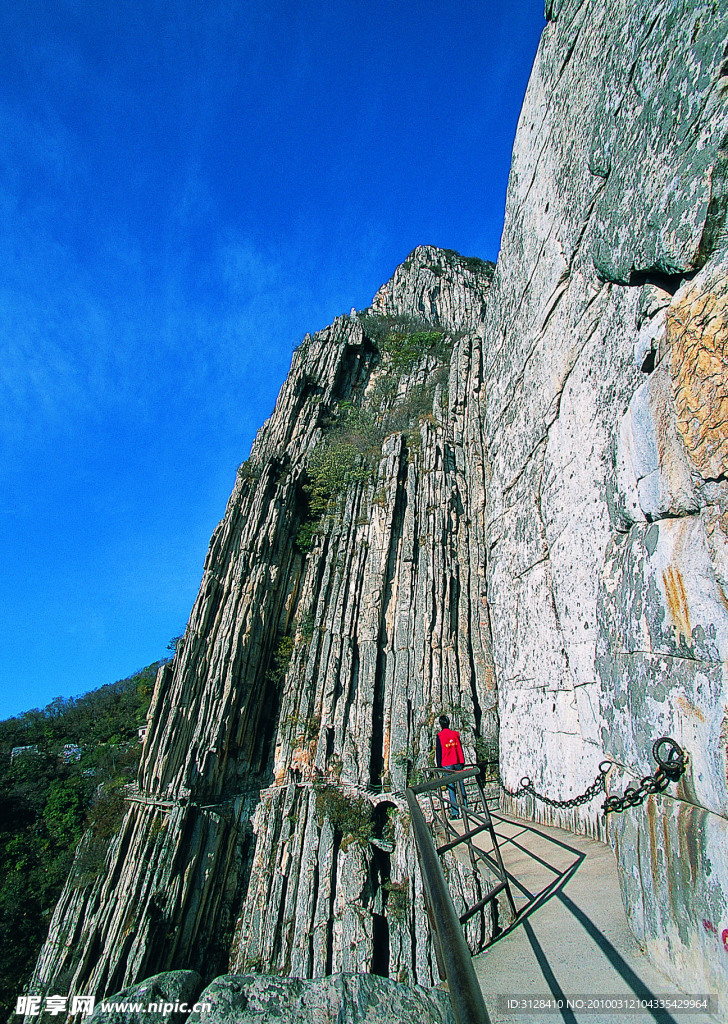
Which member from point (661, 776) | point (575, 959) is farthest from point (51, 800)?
point (661, 776)

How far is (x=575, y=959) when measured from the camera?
11.0 ft

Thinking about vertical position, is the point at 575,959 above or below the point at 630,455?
below

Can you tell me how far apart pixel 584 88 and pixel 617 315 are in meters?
4.80

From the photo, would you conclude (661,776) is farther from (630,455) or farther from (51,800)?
(51,800)

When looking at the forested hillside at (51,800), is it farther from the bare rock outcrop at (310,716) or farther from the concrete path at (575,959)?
the concrete path at (575,959)

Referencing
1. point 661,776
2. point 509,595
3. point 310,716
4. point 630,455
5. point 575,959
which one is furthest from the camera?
point 310,716

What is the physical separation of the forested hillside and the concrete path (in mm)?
14277

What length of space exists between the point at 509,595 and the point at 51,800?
2186cm

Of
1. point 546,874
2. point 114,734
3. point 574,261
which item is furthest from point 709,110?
point 114,734

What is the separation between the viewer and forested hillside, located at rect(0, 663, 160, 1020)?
14.6m

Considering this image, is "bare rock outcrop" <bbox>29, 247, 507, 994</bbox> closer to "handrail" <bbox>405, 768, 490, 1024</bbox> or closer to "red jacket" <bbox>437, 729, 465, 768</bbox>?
"red jacket" <bbox>437, 729, 465, 768</bbox>

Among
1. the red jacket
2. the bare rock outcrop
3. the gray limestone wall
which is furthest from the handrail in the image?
the bare rock outcrop

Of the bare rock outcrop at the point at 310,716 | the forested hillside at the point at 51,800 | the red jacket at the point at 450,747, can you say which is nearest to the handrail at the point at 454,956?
the red jacket at the point at 450,747

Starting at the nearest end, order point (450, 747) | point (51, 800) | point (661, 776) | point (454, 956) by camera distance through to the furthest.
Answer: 1. point (454, 956)
2. point (661, 776)
3. point (450, 747)
4. point (51, 800)
